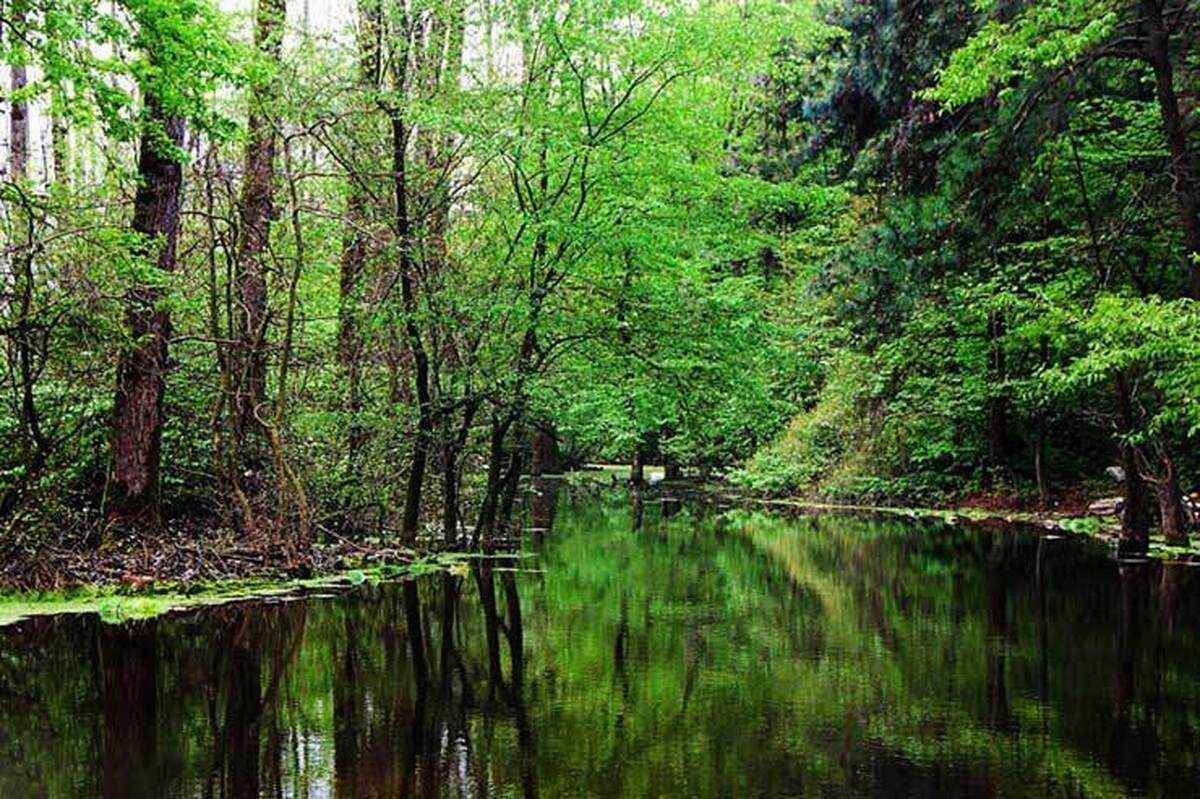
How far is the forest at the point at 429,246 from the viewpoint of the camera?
9367 mm

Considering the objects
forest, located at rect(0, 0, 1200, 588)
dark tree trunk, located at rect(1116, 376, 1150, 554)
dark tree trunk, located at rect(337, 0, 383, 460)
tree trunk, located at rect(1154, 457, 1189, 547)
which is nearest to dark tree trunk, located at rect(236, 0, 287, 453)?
forest, located at rect(0, 0, 1200, 588)

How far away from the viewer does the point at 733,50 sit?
11.5 meters

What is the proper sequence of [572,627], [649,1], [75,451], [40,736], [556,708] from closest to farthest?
[40,736]
[556,708]
[572,627]
[75,451]
[649,1]

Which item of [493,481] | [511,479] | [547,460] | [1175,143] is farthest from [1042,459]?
[547,460]

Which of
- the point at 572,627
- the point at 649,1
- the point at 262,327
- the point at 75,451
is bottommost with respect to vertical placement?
the point at 572,627

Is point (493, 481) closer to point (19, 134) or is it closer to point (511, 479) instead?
point (511, 479)

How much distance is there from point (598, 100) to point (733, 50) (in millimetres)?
1511

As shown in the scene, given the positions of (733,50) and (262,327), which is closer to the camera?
(262,327)

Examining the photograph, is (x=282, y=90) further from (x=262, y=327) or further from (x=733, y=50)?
(x=733, y=50)

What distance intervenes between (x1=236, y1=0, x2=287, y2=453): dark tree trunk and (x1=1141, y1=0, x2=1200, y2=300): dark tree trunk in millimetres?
8694

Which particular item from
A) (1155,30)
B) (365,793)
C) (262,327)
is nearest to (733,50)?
(1155,30)

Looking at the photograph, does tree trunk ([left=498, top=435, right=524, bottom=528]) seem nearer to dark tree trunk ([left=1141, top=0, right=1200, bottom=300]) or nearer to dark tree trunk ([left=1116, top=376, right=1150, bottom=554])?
dark tree trunk ([left=1116, top=376, right=1150, bottom=554])

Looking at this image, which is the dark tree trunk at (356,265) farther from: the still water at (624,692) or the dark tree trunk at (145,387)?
the still water at (624,692)

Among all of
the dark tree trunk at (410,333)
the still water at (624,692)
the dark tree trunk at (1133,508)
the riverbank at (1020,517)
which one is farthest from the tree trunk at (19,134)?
the riverbank at (1020,517)
